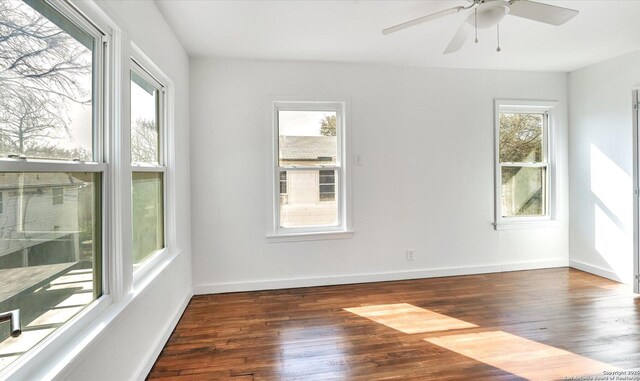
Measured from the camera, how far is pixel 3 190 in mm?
1063

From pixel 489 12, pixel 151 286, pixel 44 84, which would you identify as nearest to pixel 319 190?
pixel 151 286

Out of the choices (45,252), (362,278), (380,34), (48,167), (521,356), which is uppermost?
(380,34)

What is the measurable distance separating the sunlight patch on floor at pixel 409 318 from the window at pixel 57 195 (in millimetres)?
2382

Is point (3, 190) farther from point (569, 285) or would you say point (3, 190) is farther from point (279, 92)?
point (569, 285)

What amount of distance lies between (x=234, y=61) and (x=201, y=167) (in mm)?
1208

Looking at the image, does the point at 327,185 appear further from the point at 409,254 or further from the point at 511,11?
the point at 511,11

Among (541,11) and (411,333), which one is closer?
(541,11)

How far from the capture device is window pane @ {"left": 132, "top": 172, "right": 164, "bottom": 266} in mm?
2172

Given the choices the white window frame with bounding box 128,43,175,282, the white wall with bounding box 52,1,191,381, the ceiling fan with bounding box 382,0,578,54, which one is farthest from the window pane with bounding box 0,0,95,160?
the ceiling fan with bounding box 382,0,578,54

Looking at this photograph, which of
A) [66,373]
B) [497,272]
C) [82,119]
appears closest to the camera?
[66,373]

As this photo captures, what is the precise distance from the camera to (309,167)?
3662 mm

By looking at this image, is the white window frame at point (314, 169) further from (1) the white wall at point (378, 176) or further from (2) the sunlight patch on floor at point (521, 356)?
(2) the sunlight patch on floor at point (521, 356)

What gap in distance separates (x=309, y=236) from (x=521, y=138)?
3.09 metres

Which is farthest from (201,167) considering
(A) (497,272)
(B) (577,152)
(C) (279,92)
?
(B) (577,152)
